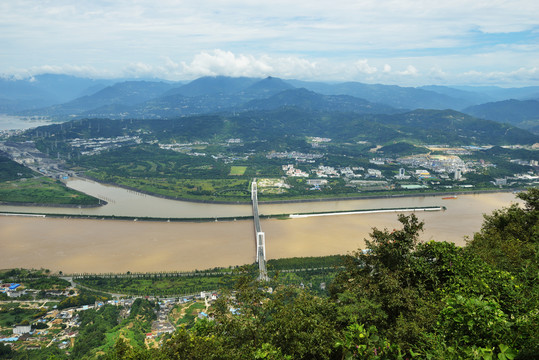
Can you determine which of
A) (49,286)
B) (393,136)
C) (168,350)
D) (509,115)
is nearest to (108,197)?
(49,286)

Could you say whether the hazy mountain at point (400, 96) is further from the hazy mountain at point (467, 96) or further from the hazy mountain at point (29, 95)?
the hazy mountain at point (29, 95)

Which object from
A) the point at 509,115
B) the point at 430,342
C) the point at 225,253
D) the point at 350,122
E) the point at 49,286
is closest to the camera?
the point at 430,342

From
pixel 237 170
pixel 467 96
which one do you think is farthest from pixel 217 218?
pixel 467 96

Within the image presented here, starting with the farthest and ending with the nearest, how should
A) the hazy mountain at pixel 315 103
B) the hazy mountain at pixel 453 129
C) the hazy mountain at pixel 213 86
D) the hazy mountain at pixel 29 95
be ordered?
1. the hazy mountain at pixel 213 86
2. the hazy mountain at pixel 29 95
3. the hazy mountain at pixel 315 103
4. the hazy mountain at pixel 453 129

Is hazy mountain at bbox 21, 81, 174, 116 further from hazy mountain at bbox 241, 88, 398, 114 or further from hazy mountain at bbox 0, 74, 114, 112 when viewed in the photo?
hazy mountain at bbox 241, 88, 398, 114

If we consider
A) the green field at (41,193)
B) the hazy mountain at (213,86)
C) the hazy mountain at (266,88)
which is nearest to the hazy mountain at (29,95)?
the hazy mountain at (213,86)

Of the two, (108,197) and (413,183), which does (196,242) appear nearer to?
(108,197)
